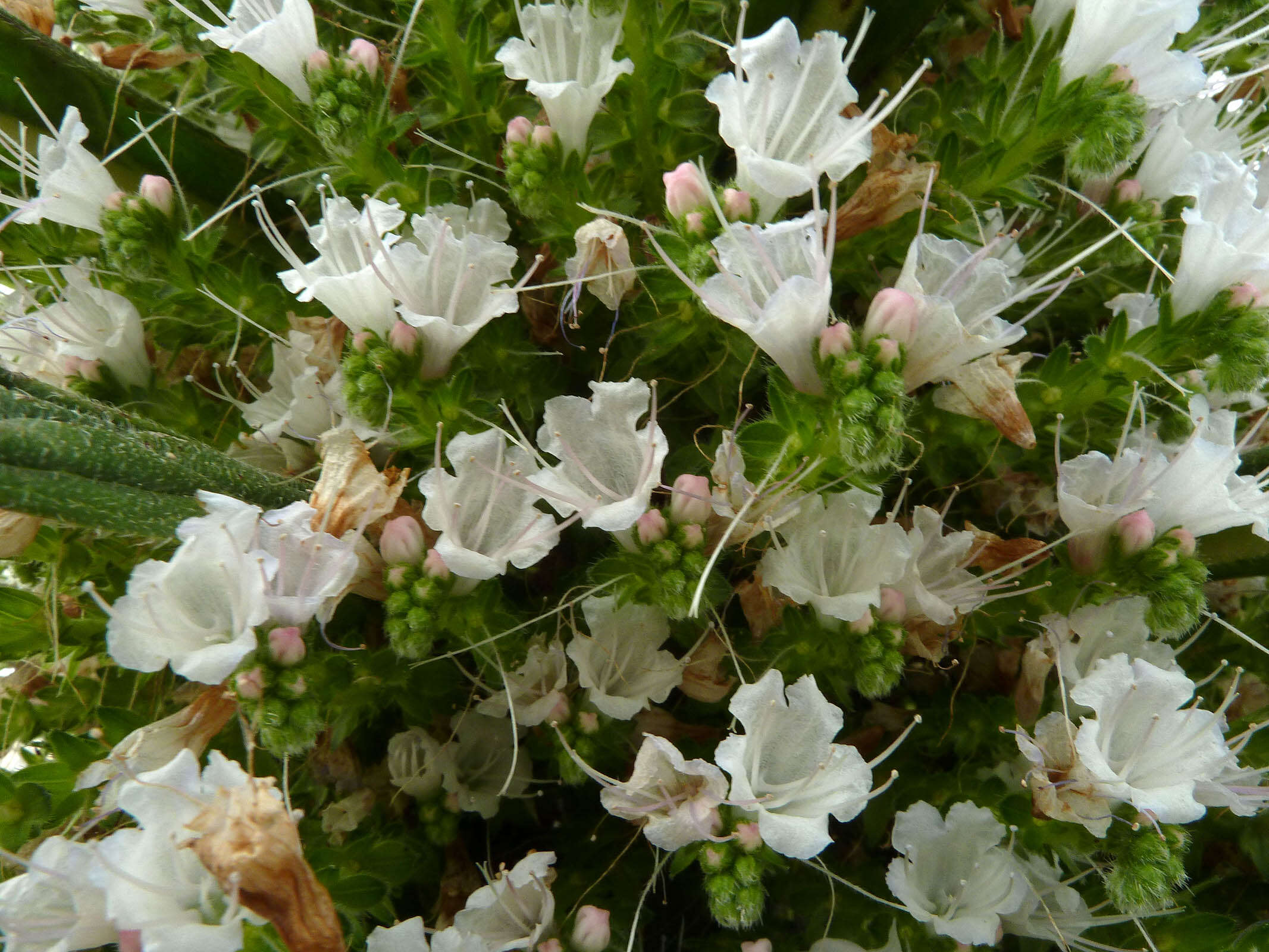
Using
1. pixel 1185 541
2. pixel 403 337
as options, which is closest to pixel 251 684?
pixel 403 337

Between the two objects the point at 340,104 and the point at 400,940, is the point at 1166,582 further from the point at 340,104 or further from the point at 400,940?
the point at 340,104

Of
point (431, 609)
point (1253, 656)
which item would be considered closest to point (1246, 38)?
point (1253, 656)

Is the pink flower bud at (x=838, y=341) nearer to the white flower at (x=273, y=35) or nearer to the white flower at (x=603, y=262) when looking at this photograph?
the white flower at (x=603, y=262)

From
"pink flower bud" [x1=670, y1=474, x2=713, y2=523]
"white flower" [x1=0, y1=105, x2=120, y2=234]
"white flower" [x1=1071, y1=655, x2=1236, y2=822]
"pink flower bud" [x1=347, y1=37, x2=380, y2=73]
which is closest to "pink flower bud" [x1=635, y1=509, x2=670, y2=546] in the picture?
"pink flower bud" [x1=670, y1=474, x2=713, y2=523]

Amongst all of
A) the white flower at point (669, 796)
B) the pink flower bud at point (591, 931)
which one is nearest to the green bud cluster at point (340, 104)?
the white flower at point (669, 796)

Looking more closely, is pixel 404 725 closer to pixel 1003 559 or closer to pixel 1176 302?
pixel 1003 559

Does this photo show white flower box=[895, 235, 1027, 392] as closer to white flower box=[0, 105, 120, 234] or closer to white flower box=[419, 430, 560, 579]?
white flower box=[419, 430, 560, 579]
